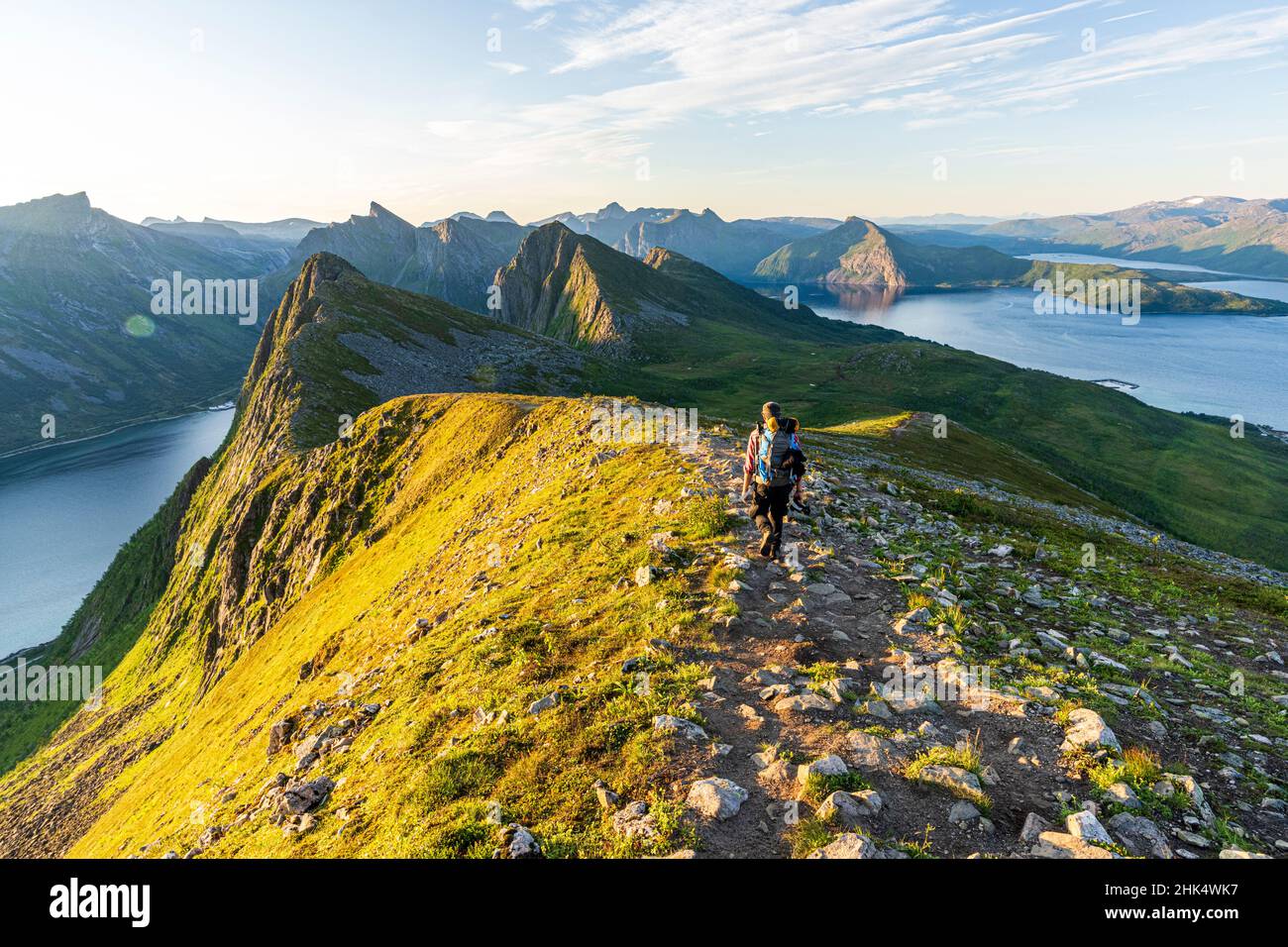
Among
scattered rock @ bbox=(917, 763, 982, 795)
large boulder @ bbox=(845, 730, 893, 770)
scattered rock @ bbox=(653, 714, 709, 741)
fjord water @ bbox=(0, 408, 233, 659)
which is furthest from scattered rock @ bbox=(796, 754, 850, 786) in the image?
fjord water @ bbox=(0, 408, 233, 659)

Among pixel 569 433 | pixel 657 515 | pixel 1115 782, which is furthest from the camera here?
pixel 569 433

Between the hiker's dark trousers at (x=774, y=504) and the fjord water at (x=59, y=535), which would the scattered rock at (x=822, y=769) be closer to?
the hiker's dark trousers at (x=774, y=504)

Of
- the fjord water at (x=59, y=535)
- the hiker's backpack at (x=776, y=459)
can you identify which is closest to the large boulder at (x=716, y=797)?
the hiker's backpack at (x=776, y=459)

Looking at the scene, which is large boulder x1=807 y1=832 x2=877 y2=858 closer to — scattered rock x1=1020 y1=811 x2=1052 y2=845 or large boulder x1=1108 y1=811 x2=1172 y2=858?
scattered rock x1=1020 y1=811 x2=1052 y2=845

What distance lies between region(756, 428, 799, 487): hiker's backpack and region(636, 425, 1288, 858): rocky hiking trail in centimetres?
204

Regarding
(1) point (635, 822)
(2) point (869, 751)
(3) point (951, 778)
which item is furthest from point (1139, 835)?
(1) point (635, 822)

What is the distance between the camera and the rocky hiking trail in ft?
21.8

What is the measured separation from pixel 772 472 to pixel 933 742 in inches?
270

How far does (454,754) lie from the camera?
29.3 feet

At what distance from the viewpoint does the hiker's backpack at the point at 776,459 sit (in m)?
13.9

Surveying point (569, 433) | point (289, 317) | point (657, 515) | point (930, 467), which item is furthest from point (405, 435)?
point (289, 317)

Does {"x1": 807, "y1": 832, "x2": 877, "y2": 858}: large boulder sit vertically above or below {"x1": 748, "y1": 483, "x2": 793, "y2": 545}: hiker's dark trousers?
below

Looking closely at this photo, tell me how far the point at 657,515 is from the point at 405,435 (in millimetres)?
36758
